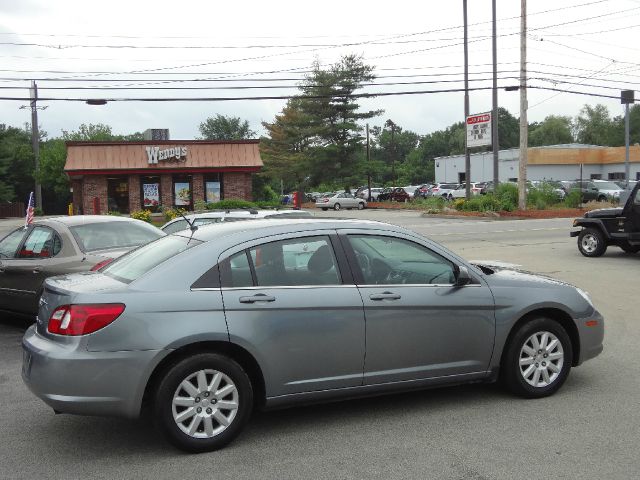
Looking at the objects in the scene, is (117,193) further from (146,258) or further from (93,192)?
(146,258)

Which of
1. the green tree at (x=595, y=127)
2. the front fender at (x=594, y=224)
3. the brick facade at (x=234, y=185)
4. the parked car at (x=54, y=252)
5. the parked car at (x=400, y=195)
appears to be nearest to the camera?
the parked car at (x=54, y=252)

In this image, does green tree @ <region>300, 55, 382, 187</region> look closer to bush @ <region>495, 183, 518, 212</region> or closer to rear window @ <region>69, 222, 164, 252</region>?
bush @ <region>495, 183, 518, 212</region>

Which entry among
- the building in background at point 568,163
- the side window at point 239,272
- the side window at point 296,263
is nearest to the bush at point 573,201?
the building in background at point 568,163

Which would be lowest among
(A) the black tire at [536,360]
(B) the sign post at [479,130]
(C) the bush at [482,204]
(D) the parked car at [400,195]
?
(A) the black tire at [536,360]

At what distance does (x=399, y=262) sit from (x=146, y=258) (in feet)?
6.24

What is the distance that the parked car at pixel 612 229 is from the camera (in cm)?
1419

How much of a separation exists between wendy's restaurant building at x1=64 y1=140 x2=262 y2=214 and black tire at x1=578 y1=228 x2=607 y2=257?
26.0 m

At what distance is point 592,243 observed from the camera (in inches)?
601

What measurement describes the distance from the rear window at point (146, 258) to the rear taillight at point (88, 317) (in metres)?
0.33

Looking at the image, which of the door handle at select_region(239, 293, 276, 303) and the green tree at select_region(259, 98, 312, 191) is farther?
the green tree at select_region(259, 98, 312, 191)

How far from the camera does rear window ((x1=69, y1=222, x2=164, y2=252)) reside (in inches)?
328

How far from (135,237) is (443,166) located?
7695 cm

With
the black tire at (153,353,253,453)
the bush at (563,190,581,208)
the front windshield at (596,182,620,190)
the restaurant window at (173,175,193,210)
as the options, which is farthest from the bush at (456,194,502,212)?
the black tire at (153,353,253,453)

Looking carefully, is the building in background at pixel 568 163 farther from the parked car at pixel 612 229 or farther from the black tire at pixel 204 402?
the black tire at pixel 204 402
